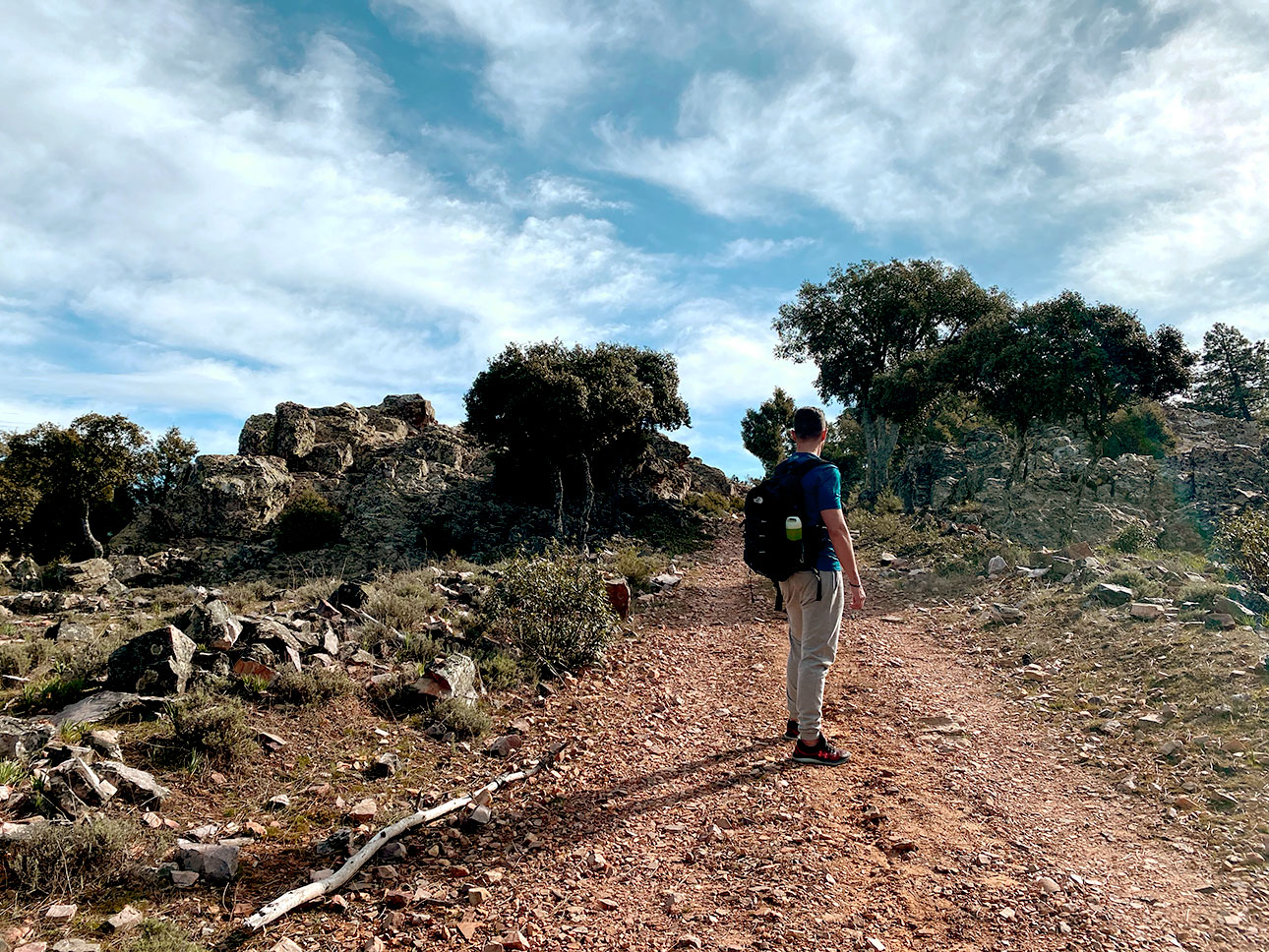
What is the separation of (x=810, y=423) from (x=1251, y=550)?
9.73 metres

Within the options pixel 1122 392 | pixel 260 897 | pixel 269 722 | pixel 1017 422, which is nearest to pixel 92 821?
pixel 260 897

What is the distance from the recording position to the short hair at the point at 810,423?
5746mm

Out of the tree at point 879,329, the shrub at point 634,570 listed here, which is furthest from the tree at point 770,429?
the shrub at point 634,570

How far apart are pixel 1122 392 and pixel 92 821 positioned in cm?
3031

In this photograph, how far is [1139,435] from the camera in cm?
3148

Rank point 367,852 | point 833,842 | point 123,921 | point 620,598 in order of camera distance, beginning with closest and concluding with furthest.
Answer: point 123,921
point 367,852
point 833,842
point 620,598

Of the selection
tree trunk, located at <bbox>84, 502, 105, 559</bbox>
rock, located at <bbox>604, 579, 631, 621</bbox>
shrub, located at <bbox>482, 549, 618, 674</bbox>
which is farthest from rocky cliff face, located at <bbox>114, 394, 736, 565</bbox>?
shrub, located at <bbox>482, 549, 618, 674</bbox>

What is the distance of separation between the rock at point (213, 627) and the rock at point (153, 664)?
350 mm

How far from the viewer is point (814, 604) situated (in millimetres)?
5613

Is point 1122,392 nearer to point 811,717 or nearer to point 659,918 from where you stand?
point 811,717

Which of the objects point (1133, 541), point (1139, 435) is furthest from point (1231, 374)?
point (1133, 541)

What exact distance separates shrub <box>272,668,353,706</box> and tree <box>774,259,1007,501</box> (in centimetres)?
Answer: 2743

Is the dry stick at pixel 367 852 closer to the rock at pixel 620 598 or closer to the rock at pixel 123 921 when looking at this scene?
the rock at pixel 123 921

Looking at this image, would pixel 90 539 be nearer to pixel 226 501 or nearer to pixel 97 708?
pixel 226 501
